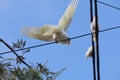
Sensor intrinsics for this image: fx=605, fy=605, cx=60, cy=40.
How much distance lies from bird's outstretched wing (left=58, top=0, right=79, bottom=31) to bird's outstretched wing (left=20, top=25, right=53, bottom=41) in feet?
0.15

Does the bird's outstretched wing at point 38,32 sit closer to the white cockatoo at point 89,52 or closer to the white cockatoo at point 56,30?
the white cockatoo at point 56,30

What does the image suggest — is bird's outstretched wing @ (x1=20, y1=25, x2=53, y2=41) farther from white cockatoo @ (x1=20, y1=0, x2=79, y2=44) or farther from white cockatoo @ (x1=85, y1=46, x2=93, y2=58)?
white cockatoo @ (x1=85, y1=46, x2=93, y2=58)

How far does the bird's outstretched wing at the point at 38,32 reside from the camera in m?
2.18

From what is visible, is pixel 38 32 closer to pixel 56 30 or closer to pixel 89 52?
pixel 56 30

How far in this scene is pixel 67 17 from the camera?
2.25 meters

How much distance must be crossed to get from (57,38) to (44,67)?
210 millimetres

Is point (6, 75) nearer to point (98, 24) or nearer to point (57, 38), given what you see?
point (57, 38)

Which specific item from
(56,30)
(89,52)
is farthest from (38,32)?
(89,52)

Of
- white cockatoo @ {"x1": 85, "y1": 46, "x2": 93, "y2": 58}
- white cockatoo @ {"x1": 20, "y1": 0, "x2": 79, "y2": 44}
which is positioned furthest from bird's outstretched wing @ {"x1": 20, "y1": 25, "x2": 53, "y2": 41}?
white cockatoo @ {"x1": 85, "y1": 46, "x2": 93, "y2": 58}

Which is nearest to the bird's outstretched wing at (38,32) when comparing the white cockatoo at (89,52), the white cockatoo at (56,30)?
the white cockatoo at (56,30)

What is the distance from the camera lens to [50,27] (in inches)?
87.6

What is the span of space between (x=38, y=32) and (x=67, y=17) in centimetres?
12

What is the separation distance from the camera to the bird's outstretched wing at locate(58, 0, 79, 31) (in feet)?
7.29

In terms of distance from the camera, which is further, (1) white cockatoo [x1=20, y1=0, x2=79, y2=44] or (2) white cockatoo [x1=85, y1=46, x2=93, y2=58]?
(1) white cockatoo [x1=20, y1=0, x2=79, y2=44]
